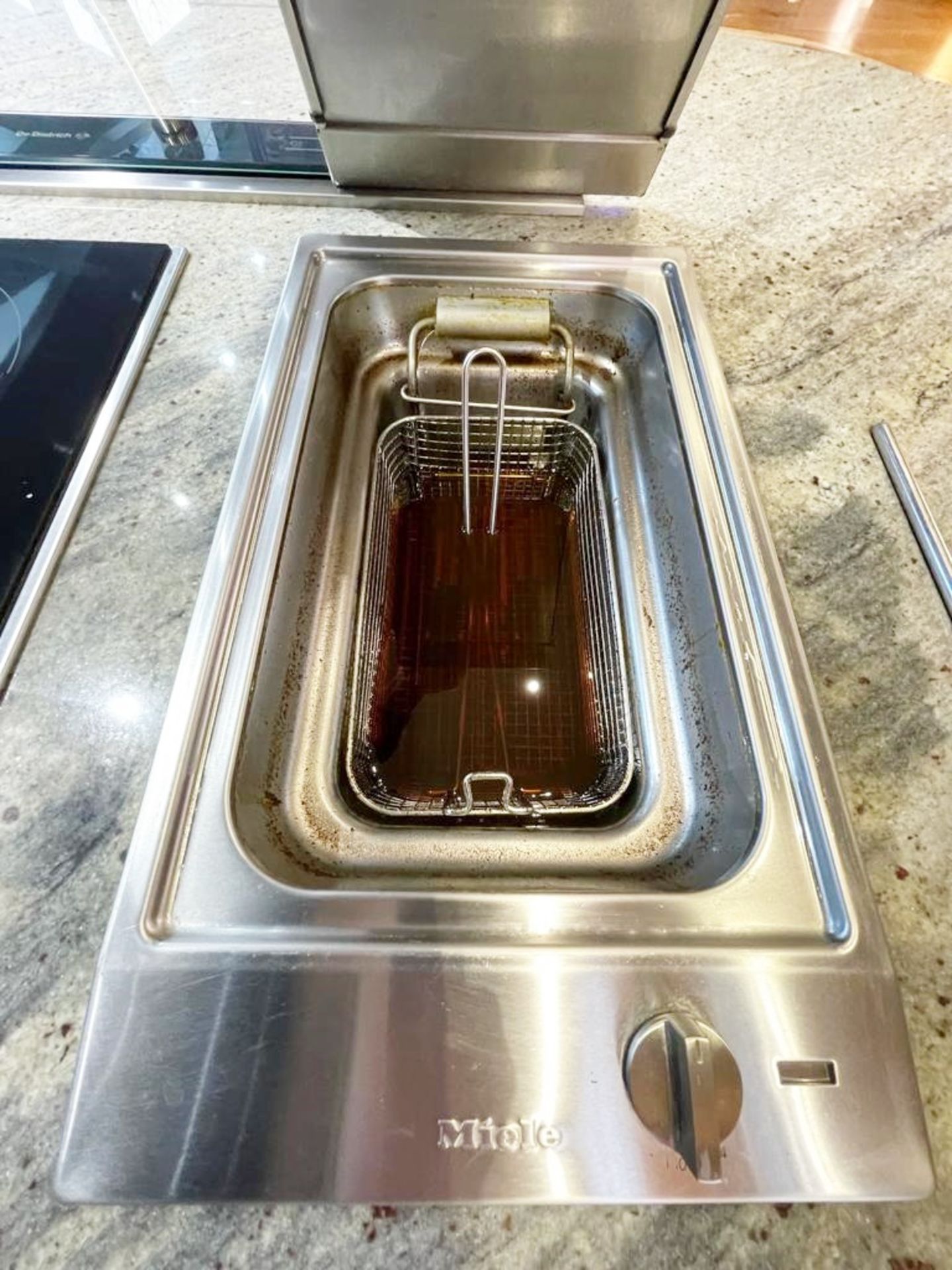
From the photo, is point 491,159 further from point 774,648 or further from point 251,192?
point 774,648

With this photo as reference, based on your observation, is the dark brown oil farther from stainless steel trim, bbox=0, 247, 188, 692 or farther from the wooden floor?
the wooden floor

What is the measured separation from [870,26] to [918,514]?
5.15 feet

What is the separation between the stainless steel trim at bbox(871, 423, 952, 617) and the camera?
56 centimetres

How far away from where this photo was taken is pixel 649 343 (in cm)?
73

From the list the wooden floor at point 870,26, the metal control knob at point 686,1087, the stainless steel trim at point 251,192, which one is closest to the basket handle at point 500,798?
the metal control knob at point 686,1087

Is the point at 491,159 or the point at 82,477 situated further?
the point at 491,159

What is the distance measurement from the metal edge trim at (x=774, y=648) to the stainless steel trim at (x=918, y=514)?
15 cm

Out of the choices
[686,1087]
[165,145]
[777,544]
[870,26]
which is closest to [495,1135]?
[686,1087]

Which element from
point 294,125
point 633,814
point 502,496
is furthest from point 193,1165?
point 294,125

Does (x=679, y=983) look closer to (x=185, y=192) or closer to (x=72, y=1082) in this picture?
(x=72, y=1082)

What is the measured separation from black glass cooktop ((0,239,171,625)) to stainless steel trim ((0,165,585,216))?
0.12 metres

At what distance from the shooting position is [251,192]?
818 mm

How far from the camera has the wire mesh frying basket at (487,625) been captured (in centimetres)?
62

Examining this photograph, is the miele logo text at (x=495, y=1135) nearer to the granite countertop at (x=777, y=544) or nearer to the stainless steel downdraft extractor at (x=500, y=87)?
the granite countertop at (x=777, y=544)
